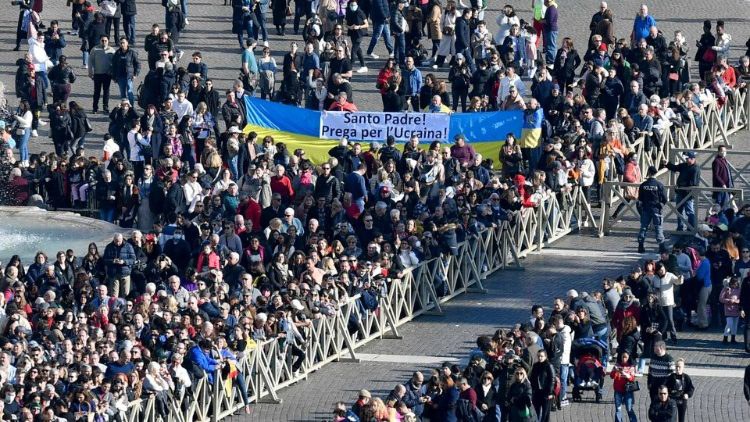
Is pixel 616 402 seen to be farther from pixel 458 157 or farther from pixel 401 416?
pixel 458 157

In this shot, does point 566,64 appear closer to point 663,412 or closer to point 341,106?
point 341,106

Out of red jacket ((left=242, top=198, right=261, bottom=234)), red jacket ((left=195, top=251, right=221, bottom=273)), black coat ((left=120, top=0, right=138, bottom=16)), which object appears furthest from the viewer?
black coat ((left=120, top=0, right=138, bottom=16))

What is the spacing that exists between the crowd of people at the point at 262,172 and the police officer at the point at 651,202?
1527 millimetres

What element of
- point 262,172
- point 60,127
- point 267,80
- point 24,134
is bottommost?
point 262,172

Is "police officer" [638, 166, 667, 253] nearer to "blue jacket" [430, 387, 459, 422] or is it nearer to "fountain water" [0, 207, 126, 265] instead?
"fountain water" [0, 207, 126, 265]

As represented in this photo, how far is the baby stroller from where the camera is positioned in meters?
33.7

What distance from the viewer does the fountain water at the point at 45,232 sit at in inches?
1644

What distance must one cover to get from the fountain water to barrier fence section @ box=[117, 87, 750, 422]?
6148mm

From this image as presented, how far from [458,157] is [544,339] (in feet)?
30.1

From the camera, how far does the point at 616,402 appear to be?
32500 mm

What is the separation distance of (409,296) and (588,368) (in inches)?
190

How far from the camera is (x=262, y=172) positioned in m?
41.1

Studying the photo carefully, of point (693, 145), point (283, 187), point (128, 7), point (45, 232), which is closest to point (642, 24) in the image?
point (693, 145)

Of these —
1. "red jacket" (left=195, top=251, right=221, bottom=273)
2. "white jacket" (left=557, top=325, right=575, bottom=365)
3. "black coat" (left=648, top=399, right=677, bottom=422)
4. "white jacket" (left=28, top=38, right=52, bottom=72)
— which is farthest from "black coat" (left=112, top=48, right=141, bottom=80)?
"black coat" (left=648, top=399, right=677, bottom=422)
